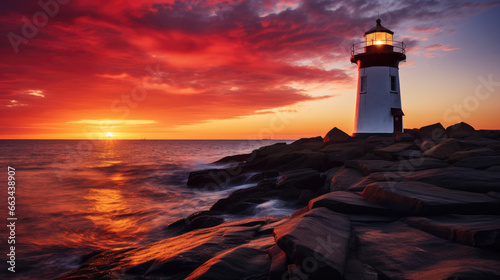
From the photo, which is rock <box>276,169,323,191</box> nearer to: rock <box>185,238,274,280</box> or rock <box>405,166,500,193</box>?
rock <box>405,166,500,193</box>

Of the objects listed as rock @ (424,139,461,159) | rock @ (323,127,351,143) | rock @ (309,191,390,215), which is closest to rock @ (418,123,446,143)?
rock @ (323,127,351,143)

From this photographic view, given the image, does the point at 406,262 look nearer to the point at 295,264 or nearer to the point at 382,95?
the point at 295,264

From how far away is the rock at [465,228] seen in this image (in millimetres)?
2822

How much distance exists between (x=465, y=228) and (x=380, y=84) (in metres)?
17.0

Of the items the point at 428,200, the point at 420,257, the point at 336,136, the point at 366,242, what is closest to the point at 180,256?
the point at 366,242

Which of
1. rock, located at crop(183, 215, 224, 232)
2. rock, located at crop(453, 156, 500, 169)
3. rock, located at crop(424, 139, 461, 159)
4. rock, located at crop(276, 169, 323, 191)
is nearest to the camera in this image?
rock, located at crop(453, 156, 500, 169)

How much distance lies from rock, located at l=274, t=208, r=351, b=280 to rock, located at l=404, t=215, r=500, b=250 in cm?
90

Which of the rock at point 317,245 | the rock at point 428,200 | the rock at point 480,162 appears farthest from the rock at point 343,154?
the rock at point 317,245

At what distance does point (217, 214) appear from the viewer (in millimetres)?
8188

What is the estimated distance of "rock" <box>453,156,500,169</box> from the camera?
21.2 feet

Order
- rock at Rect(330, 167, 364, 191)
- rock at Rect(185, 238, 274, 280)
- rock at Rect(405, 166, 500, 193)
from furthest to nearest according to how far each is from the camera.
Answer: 1. rock at Rect(330, 167, 364, 191)
2. rock at Rect(405, 166, 500, 193)
3. rock at Rect(185, 238, 274, 280)

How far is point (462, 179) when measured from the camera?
5109 millimetres

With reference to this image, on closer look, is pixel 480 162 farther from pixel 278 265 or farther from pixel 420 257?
pixel 278 265

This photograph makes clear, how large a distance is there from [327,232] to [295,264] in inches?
28.9
